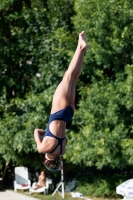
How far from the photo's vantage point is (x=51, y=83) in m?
14.0

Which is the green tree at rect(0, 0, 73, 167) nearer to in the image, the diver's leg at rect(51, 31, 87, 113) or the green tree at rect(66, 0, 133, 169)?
the green tree at rect(66, 0, 133, 169)

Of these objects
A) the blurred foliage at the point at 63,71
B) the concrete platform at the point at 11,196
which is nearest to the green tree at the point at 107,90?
the blurred foliage at the point at 63,71

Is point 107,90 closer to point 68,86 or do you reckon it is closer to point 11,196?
point 11,196

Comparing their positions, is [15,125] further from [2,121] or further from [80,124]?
[80,124]

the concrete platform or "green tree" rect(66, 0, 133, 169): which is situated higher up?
"green tree" rect(66, 0, 133, 169)

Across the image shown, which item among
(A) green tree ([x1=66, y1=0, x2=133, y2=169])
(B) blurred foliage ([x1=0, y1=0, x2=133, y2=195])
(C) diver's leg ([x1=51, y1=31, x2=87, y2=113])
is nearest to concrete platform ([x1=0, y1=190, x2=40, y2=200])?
(B) blurred foliage ([x1=0, y1=0, x2=133, y2=195])

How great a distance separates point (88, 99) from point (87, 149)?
4.27 ft

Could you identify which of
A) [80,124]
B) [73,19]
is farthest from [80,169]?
[73,19]

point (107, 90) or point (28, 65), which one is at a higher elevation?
point (28, 65)

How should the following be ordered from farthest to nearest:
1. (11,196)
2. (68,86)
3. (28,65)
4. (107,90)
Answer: (28,65) < (11,196) < (107,90) < (68,86)

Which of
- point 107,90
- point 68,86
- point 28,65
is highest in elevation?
point 28,65

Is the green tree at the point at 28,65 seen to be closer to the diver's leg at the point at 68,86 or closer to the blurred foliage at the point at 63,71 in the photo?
the blurred foliage at the point at 63,71

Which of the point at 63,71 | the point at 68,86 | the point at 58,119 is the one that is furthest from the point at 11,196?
the point at 68,86

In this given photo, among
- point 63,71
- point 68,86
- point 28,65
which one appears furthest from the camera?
point 28,65
